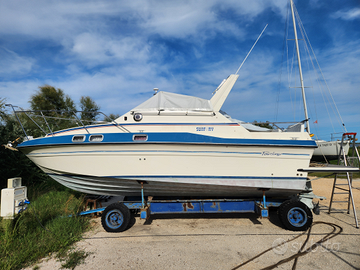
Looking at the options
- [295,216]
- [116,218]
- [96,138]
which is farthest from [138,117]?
[295,216]

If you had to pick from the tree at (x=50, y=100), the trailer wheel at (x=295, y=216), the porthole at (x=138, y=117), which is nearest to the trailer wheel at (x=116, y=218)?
the porthole at (x=138, y=117)

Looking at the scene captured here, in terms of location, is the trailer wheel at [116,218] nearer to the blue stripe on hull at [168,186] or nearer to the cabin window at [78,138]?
the blue stripe on hull at [168,186]

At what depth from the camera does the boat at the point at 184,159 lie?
352 cm

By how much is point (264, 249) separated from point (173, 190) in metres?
1.77

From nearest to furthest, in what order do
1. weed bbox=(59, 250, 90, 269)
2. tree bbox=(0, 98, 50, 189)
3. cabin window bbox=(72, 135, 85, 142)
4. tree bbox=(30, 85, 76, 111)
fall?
weed bbox=(59, 250, 90, 269), cabin window bbox=(72, 135, 85, 142), tree bbox=(0, 98, 50, 189), tree bbox=(30, 85, 76, 111)

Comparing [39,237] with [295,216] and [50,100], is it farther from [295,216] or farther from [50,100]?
[50,100]

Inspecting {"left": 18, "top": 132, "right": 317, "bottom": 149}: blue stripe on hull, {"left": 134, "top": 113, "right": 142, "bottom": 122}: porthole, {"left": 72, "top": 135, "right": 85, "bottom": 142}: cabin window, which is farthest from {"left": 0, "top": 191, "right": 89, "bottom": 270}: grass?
{"left": 134, "top": 113, "right": 142, "bottom": 122}: porthole

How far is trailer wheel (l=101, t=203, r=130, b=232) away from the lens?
361 centimetres

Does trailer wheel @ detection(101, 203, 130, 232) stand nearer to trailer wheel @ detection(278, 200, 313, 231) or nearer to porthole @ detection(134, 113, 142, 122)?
porthole @ detection(134, 113, 142, 122)

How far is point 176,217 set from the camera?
442 centimetres

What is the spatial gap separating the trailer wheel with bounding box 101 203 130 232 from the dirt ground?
0.39 feet

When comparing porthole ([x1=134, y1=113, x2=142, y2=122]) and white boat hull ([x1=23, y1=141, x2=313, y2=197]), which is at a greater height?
porthole ([x1=134, y1=113, x2=142, y2=122])

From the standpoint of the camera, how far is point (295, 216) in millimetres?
3670

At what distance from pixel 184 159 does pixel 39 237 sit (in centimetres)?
266
